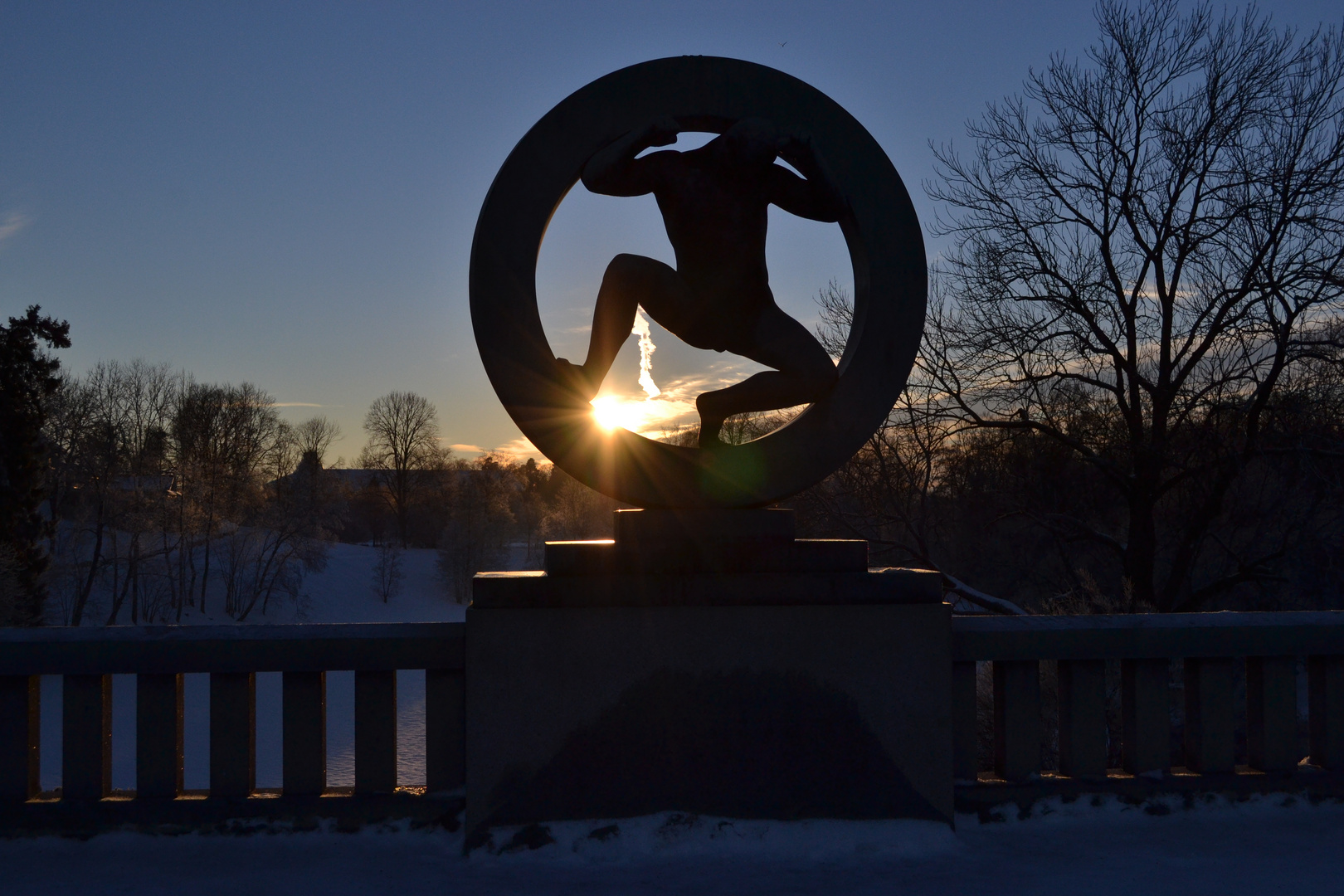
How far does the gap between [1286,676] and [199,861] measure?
4.76 m

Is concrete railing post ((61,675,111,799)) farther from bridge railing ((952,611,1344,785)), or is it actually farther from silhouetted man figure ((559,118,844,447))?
bridge railing ((952,611,1344,785))

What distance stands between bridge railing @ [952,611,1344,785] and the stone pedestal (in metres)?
0.36

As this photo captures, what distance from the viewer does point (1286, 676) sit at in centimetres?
407

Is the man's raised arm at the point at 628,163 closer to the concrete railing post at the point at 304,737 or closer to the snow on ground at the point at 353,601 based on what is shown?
the concrete railing post at the point at 304,737

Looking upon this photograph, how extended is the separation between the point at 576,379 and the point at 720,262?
0.85 meters

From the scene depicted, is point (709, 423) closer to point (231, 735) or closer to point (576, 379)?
point (576, 379)

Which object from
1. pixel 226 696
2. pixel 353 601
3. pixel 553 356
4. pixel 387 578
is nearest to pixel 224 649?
pixel 226 696

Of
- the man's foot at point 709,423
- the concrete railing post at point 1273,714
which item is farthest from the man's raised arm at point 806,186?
the concrete railing post at point 1273,714

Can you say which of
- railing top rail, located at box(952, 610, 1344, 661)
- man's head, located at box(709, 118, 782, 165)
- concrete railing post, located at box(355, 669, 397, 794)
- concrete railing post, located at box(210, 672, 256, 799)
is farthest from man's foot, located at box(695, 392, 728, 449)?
concrete railing post, located at box(210, 672, 256, 799)

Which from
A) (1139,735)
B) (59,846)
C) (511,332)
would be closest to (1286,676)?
(1139,735)

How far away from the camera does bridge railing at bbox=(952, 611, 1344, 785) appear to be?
155 inches

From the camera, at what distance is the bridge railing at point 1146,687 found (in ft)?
12.9

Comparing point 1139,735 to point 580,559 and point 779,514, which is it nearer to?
point 779,514

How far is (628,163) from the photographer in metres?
3.91
